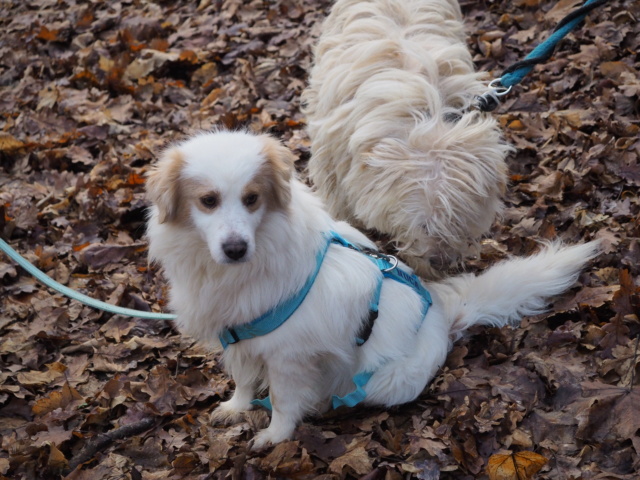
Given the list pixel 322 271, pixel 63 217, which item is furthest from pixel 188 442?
pixel 63 217

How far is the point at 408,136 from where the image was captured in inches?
137

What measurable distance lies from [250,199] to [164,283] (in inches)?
75.0

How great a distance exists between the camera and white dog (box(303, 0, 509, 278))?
10.9 feet

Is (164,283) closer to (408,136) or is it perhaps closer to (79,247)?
(79,247)

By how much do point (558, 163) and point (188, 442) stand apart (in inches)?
123

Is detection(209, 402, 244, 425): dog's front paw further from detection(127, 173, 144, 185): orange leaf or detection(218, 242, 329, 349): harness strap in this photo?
detection(127, 173, 144, 185): orange leaf

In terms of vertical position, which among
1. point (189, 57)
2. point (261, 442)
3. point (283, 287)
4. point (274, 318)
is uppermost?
point (283, 287)

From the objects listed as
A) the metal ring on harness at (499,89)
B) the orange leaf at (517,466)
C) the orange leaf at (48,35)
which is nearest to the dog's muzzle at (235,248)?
the orange leaf at (517,466)

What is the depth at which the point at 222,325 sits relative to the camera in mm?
2953

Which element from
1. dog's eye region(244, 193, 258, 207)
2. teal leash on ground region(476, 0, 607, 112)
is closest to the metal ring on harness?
teal leash on ground region(476, 0, 607, 112)

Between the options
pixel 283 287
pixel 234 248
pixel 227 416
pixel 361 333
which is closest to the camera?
pixel 234 248

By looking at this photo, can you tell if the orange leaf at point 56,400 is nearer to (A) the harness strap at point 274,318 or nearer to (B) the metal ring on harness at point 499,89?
(A) the harness strap at point 274,318

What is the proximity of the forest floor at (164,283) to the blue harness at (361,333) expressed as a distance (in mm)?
188

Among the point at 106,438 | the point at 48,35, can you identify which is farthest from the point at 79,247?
the point at 48,35
